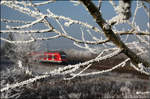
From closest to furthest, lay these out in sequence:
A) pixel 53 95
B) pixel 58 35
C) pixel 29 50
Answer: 1. pixel 58 35
2. pixel 53 95
3. pixel 29 50

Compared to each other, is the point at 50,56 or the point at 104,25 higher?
the point at 104,25

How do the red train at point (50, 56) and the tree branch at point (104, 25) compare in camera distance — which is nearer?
the tree branch at point (104, 25)

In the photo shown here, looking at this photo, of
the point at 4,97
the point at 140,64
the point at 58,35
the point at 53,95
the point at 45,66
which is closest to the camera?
the point at 140,64

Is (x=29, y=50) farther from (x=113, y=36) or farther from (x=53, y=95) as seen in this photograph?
(x=113, y=36)

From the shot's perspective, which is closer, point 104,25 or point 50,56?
point 104,25

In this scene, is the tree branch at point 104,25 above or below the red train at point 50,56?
above

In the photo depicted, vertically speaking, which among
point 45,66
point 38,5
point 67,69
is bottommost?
point 45,66

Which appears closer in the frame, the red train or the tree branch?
the tree branch

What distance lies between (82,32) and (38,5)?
599mm

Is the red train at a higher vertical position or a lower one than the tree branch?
lower

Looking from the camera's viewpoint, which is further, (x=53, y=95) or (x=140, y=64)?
(x=53, y=95)

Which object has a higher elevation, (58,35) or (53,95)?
(58,35)

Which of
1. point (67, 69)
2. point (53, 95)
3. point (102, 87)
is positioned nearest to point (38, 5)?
point (67, 69)

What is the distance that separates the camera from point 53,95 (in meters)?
14.2
